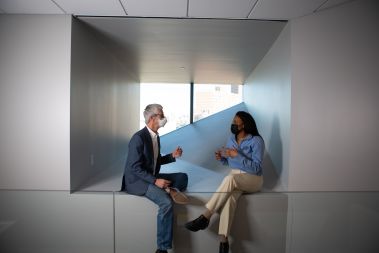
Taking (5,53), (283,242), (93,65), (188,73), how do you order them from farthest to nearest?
1. (188,73)
2. (93,65)
3. (5,53)
4. (283,242)

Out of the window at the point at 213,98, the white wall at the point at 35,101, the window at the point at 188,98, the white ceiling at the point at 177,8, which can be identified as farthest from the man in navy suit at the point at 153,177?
the window at the point at 213,98

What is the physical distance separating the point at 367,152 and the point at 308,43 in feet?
4.22

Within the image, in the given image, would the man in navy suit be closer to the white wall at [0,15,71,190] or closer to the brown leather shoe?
the brown leather shoe

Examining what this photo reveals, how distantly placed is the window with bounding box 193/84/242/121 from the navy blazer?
211 inches

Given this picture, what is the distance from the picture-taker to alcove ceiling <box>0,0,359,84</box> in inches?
102

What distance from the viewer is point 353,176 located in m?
2.85

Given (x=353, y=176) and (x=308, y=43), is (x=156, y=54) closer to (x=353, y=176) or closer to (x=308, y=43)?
(x=308, y=43)

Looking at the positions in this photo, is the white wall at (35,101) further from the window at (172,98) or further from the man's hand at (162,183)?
the window at (172,98)

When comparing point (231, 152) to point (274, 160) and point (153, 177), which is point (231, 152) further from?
point (274, 160)

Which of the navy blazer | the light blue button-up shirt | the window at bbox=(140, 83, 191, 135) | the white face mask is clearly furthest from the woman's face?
the window at bbox=(140, 83, 191, 135)

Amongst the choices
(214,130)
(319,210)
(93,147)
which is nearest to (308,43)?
(319,210)

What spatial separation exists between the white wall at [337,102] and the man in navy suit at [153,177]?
130cm

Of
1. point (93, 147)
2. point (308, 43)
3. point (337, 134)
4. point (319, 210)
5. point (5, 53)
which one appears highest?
point (308, 43)

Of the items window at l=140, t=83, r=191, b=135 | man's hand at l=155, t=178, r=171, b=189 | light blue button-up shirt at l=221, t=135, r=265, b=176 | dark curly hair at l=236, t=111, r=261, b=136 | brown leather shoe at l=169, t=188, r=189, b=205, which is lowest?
brown leather shoe at l=169, t=188, r=189, b=205
